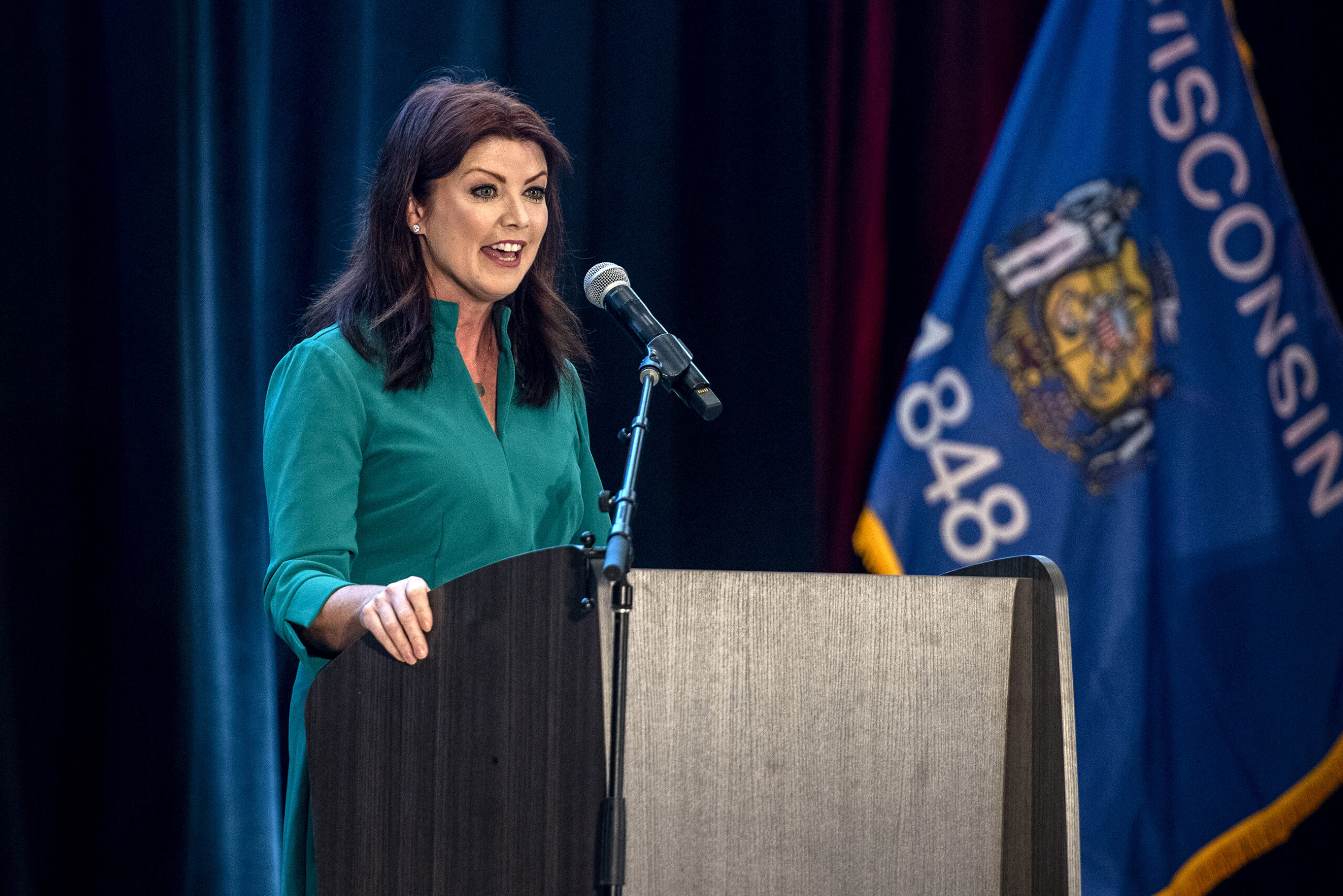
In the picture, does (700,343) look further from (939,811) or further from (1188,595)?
(939,811)

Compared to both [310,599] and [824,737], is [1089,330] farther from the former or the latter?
[310,599]

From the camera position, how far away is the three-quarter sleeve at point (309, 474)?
4.00 feet

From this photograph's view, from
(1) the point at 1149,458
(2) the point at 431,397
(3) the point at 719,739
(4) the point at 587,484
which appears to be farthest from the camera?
(1) the point at 1149,458

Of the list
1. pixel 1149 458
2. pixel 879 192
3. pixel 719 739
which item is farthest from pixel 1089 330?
pixel 719 739

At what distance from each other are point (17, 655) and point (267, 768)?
464 millimetres

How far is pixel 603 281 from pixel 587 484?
473 mm

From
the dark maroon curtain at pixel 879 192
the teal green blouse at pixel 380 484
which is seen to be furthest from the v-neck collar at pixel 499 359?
the dark maroon curtain at pixel 879 192

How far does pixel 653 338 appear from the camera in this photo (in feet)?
3.94

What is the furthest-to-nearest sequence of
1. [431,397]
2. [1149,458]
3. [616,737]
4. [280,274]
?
1. [1149,458]
2. [280,274]
3. [431,397]
4. [616,737]

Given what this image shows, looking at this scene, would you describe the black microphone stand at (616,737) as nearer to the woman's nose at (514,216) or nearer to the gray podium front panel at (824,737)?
the gray podium front panel at (824,737)

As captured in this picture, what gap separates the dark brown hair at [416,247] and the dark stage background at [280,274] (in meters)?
0.70

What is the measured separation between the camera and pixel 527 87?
7.80 ft

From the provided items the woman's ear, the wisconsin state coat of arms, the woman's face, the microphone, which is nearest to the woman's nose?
the woman's face

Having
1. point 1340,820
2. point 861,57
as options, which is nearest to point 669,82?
point 861,57
